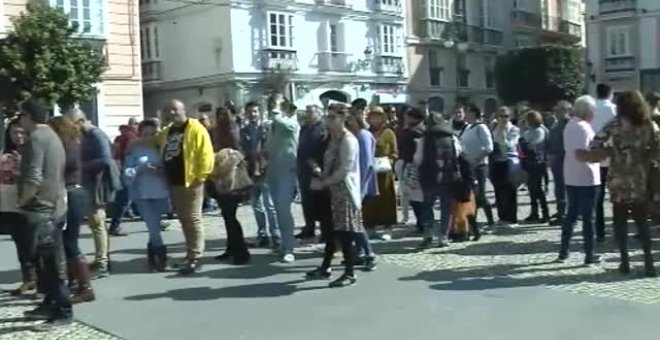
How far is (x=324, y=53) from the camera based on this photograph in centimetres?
4041

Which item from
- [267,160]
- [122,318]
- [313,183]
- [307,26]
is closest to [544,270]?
[313,183]

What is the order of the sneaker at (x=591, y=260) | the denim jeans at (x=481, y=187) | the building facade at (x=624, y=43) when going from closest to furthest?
the sneaker at (x=591, y=260)
the denim jeans at (x=481, y=187)
the building facade at (x=624, y=43)

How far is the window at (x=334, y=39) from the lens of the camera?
41.1 metres

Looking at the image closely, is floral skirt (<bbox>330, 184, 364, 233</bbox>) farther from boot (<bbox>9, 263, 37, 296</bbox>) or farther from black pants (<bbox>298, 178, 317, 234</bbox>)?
boot (<bbox>9, 263, 37, 296</bbox>)

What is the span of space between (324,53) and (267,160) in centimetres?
3044

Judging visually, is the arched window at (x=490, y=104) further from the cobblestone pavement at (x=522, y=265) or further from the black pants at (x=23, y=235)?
the black pants at (x=23, y=235)

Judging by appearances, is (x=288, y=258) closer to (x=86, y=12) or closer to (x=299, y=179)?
(x=299, y=179)

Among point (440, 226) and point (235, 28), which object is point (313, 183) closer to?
point (440, 226)

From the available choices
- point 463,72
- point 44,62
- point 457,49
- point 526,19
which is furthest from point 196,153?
point 526,19

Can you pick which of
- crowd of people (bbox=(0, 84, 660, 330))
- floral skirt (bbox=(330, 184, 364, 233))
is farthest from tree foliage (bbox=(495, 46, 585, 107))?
floral skirt (bbox=(330, 184, 364, 233))

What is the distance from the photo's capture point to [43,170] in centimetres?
709

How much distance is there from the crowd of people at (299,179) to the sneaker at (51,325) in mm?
16

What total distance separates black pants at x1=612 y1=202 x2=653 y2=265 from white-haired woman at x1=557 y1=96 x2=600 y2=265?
39 centimetres

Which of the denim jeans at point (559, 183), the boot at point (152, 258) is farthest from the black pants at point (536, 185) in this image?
the boot at point (152, 258)
